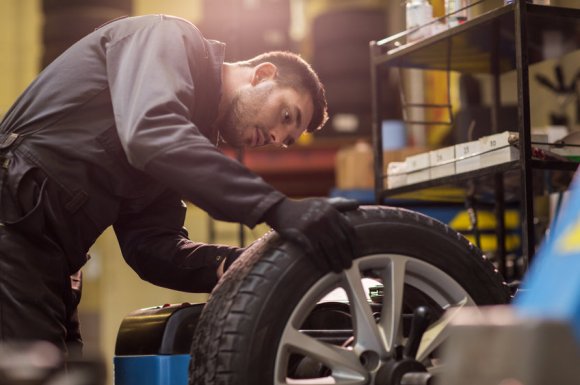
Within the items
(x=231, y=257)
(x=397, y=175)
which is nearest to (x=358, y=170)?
(x=397, y=175)

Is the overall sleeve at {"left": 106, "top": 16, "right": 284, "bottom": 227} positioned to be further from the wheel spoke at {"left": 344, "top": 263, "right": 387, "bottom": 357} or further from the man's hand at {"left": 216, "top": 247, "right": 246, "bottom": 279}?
the man's hand at {"left": 216, "top": 247, "right": 246, "bottom": 279}

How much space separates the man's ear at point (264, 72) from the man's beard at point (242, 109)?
3 centimetres

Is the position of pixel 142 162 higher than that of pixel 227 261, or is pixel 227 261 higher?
pixel 142 162

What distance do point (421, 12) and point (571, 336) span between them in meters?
1.83

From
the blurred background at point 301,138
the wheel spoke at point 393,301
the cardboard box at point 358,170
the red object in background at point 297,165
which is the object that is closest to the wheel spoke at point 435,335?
the wheel spoke at point 393,301

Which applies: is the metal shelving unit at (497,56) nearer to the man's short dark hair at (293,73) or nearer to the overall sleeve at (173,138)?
the man's short dark hair at (293,73)

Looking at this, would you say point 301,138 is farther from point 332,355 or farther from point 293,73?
point 332,355

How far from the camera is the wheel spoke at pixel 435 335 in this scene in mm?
1408

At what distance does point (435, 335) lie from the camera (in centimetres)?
143

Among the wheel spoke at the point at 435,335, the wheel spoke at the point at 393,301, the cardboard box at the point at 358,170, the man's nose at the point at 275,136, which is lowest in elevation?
the cardboard box at the point at 358,170

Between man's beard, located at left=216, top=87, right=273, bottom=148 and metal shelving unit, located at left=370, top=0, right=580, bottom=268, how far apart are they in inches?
23.6

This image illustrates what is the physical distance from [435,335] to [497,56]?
1.55 meters

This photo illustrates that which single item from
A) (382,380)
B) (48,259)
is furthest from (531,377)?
(48,259)

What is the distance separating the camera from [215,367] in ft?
4.41
